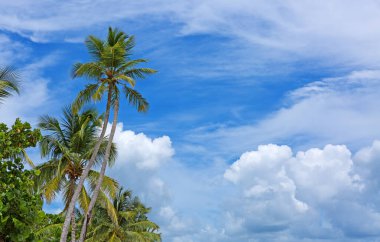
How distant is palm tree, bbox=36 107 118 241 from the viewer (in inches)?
1232

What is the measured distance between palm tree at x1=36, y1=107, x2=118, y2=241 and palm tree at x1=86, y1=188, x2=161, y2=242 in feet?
30.5

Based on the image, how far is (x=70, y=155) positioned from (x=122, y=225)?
1571 centimetres

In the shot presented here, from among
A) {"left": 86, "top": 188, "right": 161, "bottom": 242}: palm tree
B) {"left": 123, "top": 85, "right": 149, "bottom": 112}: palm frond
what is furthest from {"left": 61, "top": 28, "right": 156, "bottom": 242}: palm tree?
{"left": 86, "top": 188, "right": 161, "bottom": 242}: palm tree

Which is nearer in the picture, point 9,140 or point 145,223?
point 9,140

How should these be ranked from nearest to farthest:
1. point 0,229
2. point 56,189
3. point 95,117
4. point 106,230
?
point 0,229 < point 56,189 < point 95,117 < point 106,230

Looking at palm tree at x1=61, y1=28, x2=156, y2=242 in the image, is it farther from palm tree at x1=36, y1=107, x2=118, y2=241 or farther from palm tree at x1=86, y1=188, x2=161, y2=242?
palm tree at x1=86, y1=188, x2=161, y2=242

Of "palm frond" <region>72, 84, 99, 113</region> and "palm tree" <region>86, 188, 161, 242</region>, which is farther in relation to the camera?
"palm tree" <region>86, 188, 161, 242</region>

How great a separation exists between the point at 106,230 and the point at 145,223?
125 inches

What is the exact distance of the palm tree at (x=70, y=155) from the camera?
103 feet

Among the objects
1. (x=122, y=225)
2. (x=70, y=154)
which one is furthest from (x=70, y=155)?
(x=122, y=225)

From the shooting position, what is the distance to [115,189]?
31.7 m

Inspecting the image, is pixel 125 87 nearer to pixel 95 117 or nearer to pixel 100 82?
pixel 100 82

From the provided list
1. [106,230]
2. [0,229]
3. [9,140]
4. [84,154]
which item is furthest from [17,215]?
[106,230]

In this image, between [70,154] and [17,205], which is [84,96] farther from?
[17,205]
